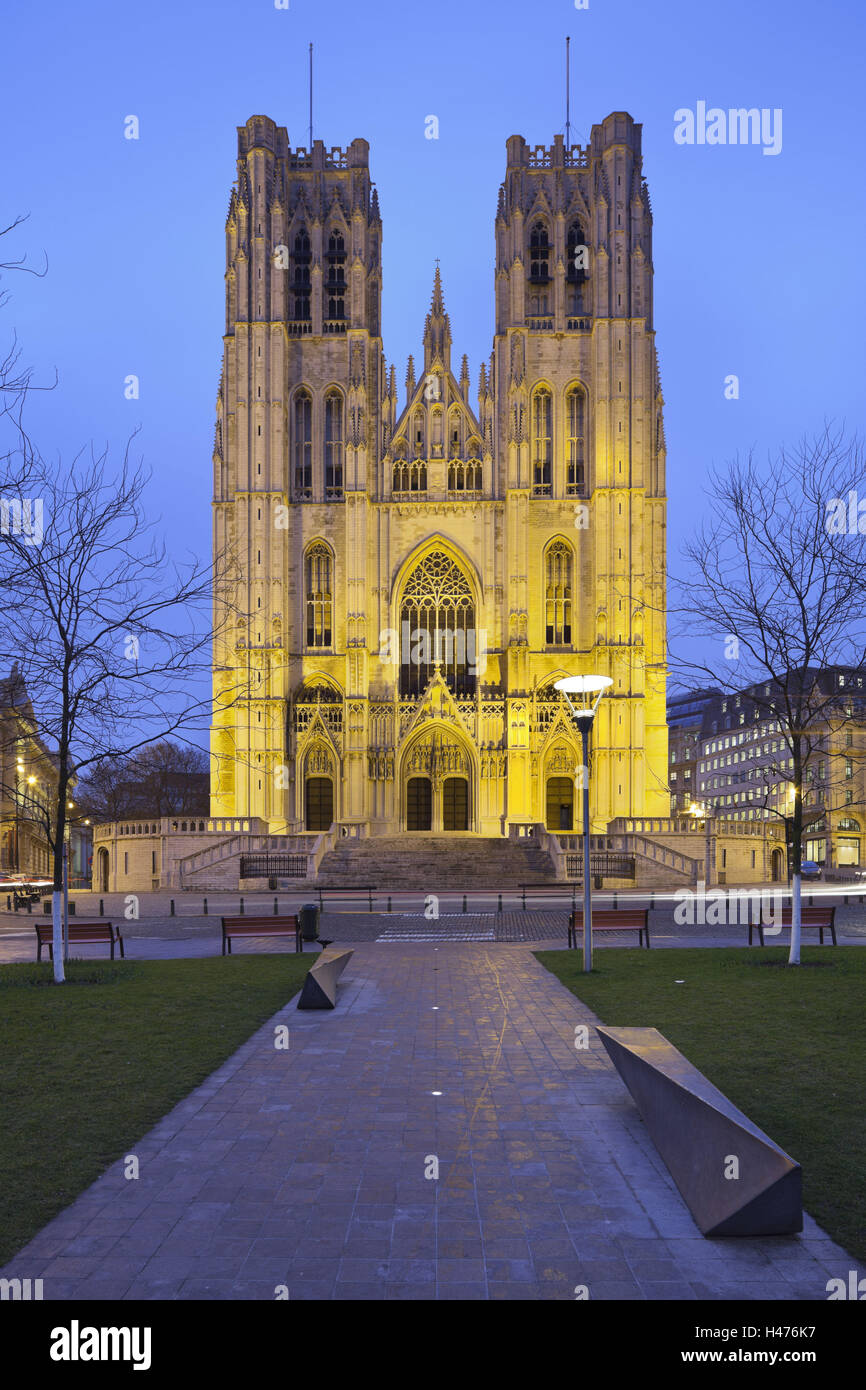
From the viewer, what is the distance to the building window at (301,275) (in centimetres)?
5225

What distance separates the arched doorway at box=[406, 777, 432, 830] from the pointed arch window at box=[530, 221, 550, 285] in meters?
25.7

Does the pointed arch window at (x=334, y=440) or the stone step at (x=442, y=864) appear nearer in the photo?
the stone step at (x=442, y=864)

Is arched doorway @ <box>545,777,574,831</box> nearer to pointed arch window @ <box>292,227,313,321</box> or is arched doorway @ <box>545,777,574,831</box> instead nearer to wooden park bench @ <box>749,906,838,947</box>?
pointed arch window @ <box>292,227,313,321</box>

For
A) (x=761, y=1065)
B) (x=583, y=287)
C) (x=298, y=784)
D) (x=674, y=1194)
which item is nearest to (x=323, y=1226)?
(x=674, y=1194)

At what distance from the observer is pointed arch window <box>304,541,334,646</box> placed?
50781 millimetres

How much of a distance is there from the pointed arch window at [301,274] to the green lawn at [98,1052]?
42380 mm

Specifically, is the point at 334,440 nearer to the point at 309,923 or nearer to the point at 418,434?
the point at 418,434

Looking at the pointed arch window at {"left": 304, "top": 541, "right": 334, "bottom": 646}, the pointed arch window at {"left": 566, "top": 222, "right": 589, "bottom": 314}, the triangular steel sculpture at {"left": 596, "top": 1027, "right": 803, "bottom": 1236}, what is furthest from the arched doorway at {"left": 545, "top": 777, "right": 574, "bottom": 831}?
the triangular steel sculpture at {"left": 596, "top": 1027, "right": 803, "bottom": 1236}

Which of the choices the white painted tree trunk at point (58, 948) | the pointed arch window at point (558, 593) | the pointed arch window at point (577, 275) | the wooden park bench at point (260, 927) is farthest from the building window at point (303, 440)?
the white painted tree trunk at point (58, 948)

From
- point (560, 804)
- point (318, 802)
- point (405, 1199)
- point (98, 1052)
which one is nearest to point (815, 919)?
point (98, 1052)

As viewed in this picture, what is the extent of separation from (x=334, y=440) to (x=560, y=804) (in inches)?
836

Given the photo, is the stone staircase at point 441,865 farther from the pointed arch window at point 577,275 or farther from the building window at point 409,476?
the pointed arch window at point 577,275
